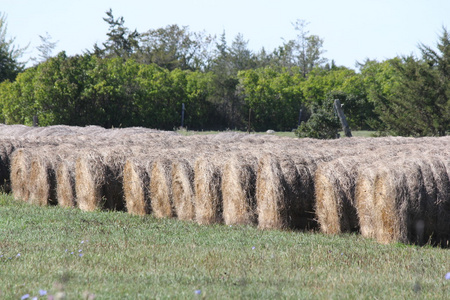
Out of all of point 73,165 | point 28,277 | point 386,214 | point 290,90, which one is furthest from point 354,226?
point 290,90

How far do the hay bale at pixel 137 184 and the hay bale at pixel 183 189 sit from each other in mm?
696

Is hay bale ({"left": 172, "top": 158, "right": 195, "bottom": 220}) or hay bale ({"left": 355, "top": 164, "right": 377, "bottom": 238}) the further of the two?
hay bale ({"left": 172, "top": 158, "right": 195, "bottom": 220})

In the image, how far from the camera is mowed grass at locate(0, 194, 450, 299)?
538 cm

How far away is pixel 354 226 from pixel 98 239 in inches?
153

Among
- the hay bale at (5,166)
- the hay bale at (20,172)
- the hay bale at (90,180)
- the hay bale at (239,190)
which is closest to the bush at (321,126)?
the hay bale at (5,166)

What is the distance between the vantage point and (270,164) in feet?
31.4

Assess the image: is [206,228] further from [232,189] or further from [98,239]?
[98,239]

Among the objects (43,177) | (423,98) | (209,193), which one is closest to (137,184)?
(209,193)

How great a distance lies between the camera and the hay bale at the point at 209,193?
33.8 feet

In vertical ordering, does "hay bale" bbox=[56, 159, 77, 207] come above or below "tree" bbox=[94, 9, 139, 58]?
below

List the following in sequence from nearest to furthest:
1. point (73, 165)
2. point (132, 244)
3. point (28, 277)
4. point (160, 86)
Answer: point (28, 277), point (132, 244), point (73, 165), point (160, 86)

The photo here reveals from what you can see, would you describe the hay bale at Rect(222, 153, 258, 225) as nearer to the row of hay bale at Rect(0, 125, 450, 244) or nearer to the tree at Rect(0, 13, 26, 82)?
the row of hay bale at Rect(0, 125, 450, 244)

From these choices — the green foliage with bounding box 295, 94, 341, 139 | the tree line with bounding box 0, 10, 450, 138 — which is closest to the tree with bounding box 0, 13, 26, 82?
the tree line with bounding box 0, 10, 450, 138

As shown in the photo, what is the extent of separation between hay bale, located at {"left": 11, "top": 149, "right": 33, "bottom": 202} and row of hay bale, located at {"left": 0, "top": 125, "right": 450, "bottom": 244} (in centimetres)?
2
